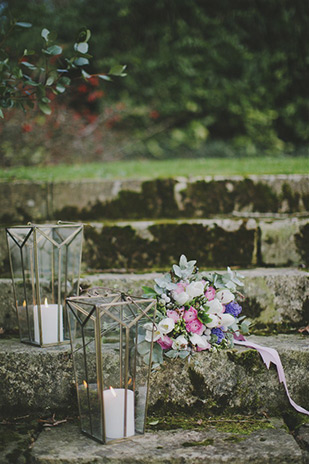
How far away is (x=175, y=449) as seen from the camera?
5.39 ft

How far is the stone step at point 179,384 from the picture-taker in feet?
6.29

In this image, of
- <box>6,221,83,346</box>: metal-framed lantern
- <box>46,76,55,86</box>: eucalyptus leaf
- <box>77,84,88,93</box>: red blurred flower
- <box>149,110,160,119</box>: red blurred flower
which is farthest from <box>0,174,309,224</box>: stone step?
<box>149,110,160,119</box>: red blurred flower

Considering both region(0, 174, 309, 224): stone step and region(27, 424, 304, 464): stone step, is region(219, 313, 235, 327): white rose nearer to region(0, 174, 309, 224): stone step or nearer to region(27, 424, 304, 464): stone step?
region(27, 424, 304, 464): stone step

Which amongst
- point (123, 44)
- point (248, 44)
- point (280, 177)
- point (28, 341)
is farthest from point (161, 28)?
point (28, 341)

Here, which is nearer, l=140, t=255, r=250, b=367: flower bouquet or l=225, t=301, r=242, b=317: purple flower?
l=140, t=255, r=250, b=367: flower bouquet

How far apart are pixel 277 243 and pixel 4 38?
5.56ft

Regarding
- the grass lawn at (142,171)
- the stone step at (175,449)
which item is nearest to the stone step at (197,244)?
the grass lawn at (142,171)

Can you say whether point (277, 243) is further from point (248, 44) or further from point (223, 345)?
point (248, 44)

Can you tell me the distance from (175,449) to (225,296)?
59 centimetres

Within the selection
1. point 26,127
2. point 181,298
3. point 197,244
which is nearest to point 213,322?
point 181,298

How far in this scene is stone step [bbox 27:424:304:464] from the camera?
158 cm

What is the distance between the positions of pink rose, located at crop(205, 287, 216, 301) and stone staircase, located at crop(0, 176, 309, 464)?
0.23 m

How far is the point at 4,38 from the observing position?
198cm

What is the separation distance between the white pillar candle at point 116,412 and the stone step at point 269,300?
29.4 inches
